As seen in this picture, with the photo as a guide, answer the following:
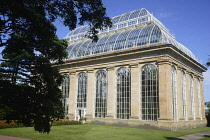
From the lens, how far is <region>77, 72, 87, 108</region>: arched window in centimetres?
3503

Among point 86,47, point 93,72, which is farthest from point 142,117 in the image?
point 86,47

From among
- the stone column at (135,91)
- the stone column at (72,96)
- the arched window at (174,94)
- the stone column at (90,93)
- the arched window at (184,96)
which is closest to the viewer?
the arched window at (174,94)

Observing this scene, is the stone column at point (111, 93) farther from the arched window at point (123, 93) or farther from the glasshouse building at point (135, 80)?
the arched window at point (123, 93)

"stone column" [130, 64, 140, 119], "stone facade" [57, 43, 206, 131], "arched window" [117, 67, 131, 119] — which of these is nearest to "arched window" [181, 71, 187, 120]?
"stone facade" [57, 43, 206, 131]

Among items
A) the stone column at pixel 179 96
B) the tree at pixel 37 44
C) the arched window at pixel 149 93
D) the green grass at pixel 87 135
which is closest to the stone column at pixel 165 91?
the arched window at pixel 149 93

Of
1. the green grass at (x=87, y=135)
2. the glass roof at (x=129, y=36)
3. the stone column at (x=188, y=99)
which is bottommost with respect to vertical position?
the green grass at (x=87, y=135)

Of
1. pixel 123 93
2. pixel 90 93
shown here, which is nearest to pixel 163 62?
pixel 123 93

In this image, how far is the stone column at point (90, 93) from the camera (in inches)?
1310

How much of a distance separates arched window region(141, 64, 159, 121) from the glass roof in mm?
4119

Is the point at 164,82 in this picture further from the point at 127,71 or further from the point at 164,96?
the point at 127,71

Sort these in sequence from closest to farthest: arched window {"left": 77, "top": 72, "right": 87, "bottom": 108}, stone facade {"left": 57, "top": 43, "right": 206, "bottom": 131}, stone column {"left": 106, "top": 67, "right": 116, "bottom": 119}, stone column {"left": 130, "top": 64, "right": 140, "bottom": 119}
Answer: stone facade {"left": 57, "top": 43, "right": 206, "bottom": 131} < stone column {"left": 130, "top": 64, "right": 140, "bottom": 119} < stone column {"left": 106, "top": 67, "right": 116, "bottom": 119} < arched window {"left": 77, "top": 72, "right": 87, "bottom": 108}

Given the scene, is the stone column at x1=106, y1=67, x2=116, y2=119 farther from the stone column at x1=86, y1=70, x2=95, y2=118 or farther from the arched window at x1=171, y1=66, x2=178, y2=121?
the arched window at x1=171, y1=66, x2=178, y2=121

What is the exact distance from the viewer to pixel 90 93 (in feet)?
112

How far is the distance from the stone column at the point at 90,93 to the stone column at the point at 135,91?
750 cm
